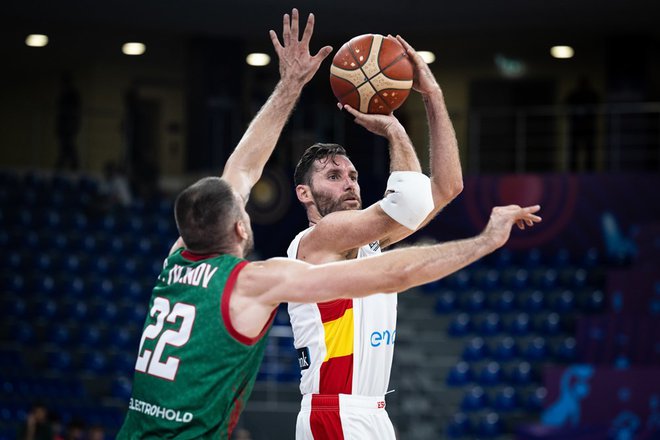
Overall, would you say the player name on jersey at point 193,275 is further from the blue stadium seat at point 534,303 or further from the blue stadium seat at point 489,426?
the blue stadium seat at point 534,303

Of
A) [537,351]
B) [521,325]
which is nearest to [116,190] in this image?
[521,325]

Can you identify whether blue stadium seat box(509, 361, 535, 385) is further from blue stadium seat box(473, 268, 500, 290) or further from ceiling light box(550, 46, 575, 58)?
ceiling light box(550, 46, 575, 58)

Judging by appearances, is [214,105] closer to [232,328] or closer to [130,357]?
[130,357]

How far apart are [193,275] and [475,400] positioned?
11628 mm

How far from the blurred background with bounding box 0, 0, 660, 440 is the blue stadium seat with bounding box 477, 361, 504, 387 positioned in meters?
0.03

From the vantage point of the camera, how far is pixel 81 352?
16516 mm

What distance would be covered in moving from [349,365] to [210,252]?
1.53 metres

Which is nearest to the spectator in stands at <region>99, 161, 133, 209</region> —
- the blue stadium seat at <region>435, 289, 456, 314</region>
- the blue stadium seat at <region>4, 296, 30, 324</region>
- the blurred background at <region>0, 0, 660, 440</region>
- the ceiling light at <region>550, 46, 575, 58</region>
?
the blurred background at <region>0, 0, 660, 440</region>

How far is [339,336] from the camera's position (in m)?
5.48

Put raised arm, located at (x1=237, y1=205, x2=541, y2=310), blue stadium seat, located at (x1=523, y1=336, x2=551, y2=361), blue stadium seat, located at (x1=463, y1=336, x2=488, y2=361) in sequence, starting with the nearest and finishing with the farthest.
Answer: raised arm, located at (x1=237, y1=205, x2=541, y2=310), blue stadium seat, located at (x1=523, y1=336, x2=551, y2=361), blue stadium seat, located at (x1=463, y1=336, x2=488, y2=361)

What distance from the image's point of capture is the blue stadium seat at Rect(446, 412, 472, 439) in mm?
14758

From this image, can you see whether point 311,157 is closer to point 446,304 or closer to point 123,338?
point 123,338

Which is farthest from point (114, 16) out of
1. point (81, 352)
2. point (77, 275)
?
point (81, 352)

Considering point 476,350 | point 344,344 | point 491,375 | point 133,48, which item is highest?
point 133,48
